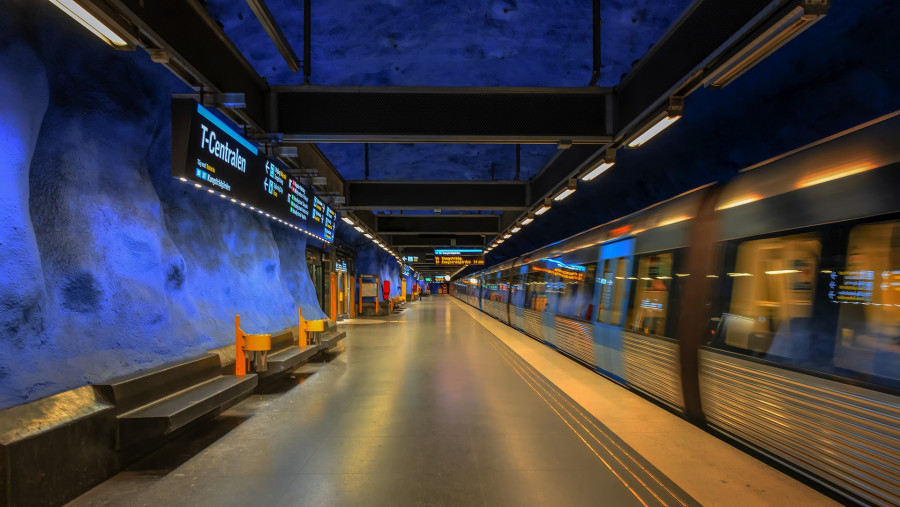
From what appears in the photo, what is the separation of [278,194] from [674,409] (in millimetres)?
6451

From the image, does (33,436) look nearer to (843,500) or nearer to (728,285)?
(843,500)

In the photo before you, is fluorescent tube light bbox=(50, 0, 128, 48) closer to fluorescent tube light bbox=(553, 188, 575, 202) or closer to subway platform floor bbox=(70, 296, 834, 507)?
subway platform floor bbox=(70, 296, 834, 507)

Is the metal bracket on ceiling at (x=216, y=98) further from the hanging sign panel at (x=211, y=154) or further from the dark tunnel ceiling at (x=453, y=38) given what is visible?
the dark tunnel ceiling at (x=453, y=38)

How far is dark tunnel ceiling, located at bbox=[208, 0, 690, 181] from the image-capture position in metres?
6.40

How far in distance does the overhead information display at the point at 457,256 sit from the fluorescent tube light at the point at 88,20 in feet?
71.4

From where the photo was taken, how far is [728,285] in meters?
4.13

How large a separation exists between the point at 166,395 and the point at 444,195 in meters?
8.28

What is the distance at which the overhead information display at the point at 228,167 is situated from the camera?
414cm

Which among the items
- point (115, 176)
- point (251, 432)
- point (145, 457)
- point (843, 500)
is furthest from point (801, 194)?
point (115, 176)

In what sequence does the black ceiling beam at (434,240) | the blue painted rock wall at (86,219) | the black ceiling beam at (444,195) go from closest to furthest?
the blue painted rock wall at (86,219)
the black ceiling beam at (444,195)
the black ceiling beam at (434,240)

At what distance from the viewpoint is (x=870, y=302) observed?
111 inches

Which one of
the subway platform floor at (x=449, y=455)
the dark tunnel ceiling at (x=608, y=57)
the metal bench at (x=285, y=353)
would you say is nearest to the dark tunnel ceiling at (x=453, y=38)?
the dark tunnel ceiling at (x=608, y=57)

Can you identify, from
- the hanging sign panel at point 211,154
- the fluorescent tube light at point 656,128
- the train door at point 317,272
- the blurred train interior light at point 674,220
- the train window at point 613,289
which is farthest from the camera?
the train door at point 317,272

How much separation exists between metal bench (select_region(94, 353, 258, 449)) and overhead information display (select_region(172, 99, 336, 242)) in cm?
199
